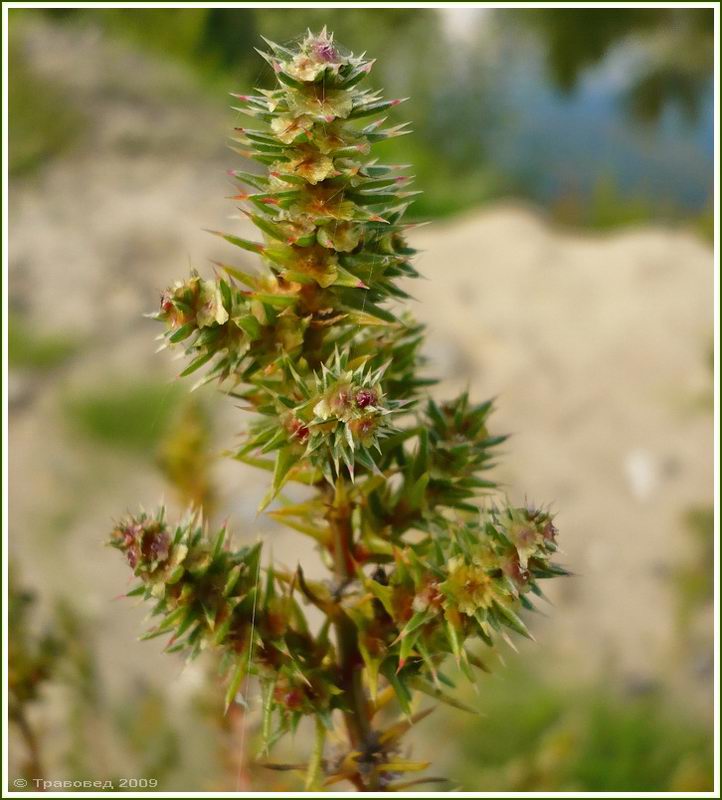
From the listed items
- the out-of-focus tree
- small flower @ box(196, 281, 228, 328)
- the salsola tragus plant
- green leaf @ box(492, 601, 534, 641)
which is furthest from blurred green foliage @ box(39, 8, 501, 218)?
green leaf @ box(492, 601, 534, 641)

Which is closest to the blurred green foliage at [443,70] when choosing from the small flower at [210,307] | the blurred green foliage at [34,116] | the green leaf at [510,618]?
the blurred green foliage at [34,116]

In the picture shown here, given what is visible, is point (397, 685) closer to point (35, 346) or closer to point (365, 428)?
point (365, 428)

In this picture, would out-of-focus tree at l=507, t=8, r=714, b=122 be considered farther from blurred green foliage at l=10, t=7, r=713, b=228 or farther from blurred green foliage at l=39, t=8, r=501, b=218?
blurred green foliage at l=39, t=8, r=501, b=218

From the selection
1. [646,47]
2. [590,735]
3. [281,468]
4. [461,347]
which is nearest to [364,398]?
[281,468]

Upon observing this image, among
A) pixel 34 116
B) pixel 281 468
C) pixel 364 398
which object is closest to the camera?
pixel 364 398

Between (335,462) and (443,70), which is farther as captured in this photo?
(443,70)

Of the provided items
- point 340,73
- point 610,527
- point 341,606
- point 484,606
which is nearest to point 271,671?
point 341,606
